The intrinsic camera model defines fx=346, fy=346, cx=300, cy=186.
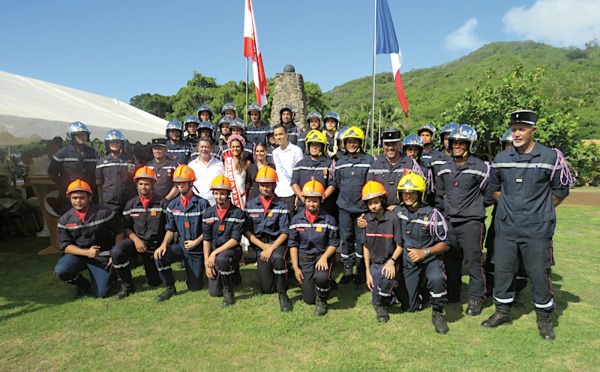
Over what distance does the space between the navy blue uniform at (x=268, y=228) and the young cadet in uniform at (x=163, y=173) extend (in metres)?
1.82

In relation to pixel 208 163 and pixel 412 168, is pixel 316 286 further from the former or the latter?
pixel 208 163

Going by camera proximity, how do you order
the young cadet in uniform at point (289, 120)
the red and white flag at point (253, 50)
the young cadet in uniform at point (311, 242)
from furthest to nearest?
the red and white flag at point (253, 50), the young cadet in uniform at point (289, 120), the young cadet in uniform at point (311, 242)

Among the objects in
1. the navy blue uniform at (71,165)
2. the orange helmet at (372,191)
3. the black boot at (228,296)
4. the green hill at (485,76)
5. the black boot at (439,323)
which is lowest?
the black boot at (439,323)

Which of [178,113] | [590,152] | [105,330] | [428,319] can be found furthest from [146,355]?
[178,113]

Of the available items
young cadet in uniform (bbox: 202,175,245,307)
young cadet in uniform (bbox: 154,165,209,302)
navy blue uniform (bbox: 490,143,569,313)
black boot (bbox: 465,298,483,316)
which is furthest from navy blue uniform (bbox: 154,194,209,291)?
navy blue uniform (bbox: 490,143,569,313)

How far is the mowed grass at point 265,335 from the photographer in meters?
3.45

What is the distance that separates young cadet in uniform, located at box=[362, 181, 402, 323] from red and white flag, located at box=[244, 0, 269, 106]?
335 inches

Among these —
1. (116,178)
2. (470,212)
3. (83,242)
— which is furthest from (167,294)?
(470,212)

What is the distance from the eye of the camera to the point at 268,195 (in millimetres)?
5309

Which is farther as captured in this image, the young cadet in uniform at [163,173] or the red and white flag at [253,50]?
the red and white flag at [253,50]

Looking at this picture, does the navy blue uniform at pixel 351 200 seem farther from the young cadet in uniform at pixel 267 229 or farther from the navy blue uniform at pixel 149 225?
the navy blue uniform at pixel 149 225

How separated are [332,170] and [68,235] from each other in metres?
4.16

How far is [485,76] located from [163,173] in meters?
54.3

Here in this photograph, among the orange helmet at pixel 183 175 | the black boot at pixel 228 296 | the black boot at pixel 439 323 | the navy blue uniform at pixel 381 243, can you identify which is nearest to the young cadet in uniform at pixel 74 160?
the orange helmet at pixel 183 175
